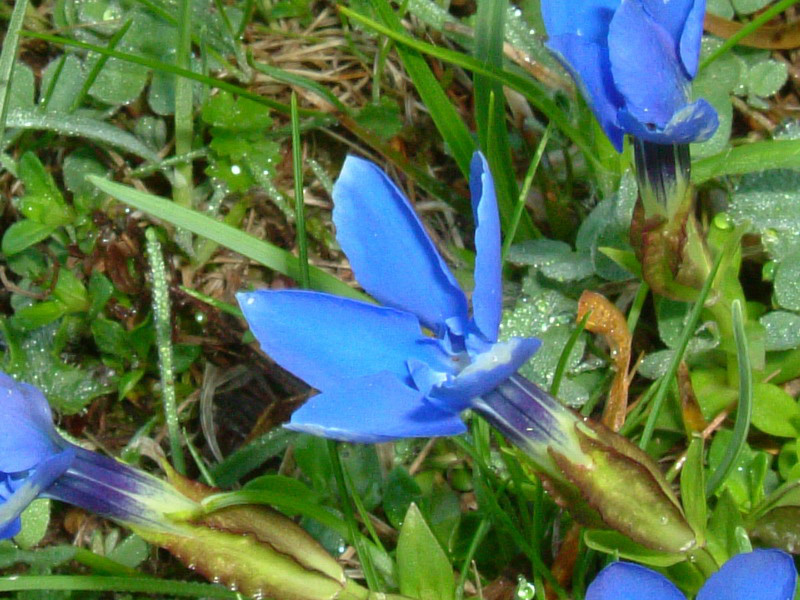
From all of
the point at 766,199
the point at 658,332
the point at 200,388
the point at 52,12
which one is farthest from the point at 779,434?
the point at 52,12

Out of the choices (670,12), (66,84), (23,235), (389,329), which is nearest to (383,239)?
(389,329)

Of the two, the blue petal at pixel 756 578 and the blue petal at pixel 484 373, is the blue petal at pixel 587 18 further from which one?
the blue petal at pixel 756 578

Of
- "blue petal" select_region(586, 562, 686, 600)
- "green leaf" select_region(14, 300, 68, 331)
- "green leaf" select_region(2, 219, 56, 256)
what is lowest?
"green leaf" select_region(14, 300, 68, 331)

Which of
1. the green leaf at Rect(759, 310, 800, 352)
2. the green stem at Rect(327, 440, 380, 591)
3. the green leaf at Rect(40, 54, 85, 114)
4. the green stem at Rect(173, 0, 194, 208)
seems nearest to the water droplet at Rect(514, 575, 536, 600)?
the green stem at Rect(327, 440, 380, 591)

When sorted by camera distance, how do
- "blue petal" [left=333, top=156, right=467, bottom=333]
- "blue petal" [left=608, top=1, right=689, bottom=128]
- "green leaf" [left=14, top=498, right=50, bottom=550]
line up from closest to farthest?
"blue petal" [left=333, top=156, right=467, bottom=333], "blue petal" [left=608, top=1, right=689, bottom=128], "green leaf" [left=14, top=498, right=50, bottom=550]

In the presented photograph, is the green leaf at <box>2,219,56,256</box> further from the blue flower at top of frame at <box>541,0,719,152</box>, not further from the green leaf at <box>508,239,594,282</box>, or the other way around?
the blue flower at top of frame at <box>541,0,719,152</box>

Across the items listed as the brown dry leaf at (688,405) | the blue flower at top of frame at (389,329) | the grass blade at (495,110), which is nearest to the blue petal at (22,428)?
the blue flower at top of frame at (389,329)

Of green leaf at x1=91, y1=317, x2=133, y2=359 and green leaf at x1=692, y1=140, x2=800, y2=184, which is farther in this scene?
green leaf at x1=91, y1=317, x2=133, y2=359

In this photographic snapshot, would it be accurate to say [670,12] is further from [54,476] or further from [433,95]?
[54,476]
